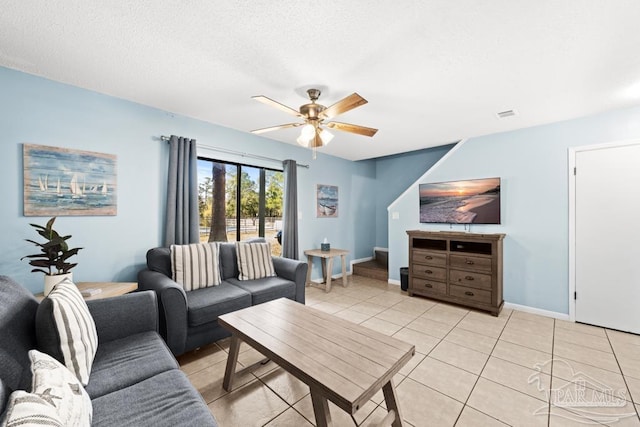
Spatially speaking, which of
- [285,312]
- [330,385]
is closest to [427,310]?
[285,312]

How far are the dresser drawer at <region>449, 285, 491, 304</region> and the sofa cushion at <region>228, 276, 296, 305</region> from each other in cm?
221

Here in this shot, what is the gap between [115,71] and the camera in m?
2.18

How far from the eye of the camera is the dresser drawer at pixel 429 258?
3711mm

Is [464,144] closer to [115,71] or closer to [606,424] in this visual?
[606,424]

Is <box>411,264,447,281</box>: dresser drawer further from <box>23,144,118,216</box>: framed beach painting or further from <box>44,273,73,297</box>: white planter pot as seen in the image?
<box>44,273,73,297</box>: white planter pot

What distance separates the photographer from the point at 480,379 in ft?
6.70

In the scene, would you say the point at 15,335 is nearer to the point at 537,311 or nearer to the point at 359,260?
the point at 537,311

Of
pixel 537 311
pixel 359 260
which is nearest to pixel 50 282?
pixel 359 260

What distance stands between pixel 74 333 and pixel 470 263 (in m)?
3.90

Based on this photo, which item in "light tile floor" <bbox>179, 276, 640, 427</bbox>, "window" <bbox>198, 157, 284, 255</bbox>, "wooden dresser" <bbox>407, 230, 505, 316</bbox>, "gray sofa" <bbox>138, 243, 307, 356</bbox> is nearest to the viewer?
"light tile floor" <bbox>179, 276, 640, 427</bbox>

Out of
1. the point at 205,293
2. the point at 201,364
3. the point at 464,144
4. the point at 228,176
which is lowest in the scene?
the point at 201,364

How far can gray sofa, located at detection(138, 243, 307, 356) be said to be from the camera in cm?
217

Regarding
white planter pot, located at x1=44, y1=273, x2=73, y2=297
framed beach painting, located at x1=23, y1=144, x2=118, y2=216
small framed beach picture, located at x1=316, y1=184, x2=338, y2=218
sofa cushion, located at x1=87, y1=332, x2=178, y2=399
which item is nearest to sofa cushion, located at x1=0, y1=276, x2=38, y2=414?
sofa cushion, located at x1=87, y1=332, x2=178, y2=399

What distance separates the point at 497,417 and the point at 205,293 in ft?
8.14
